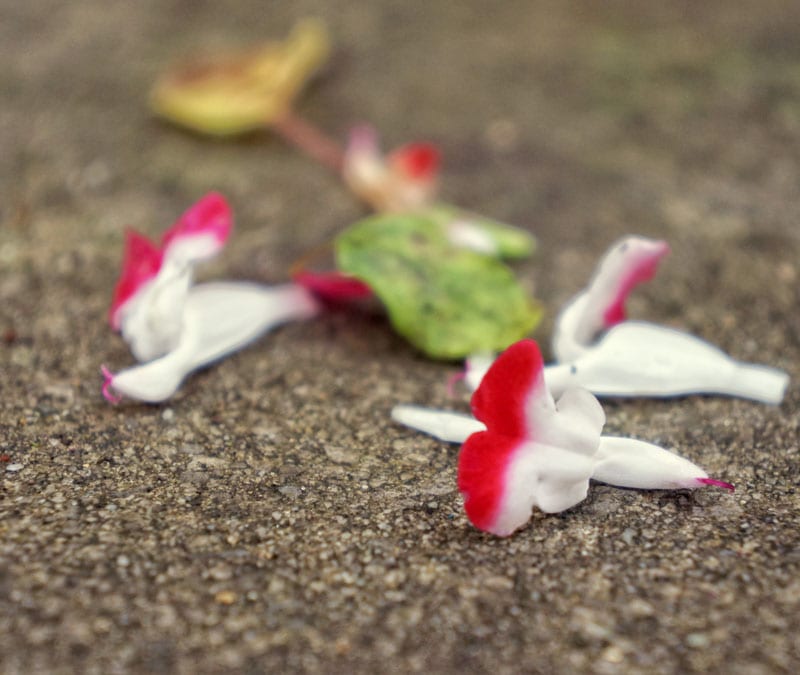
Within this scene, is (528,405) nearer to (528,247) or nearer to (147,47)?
(528,247)

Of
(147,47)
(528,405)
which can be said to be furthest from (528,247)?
(147,47)

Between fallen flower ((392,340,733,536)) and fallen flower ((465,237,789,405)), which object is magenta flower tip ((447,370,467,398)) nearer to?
fallen flower ((465,237,789,405))

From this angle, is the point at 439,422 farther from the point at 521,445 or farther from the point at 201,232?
the point at 201,232

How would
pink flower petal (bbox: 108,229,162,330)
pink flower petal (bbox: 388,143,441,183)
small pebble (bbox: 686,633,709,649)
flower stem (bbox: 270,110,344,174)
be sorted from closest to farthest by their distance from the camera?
1. small pebble (bbox: 686,633,709,649)
2. pink flower petal (bbox: 108,229,162,330)
3. pink flower petal (bbox: 388,143,441,183)
4. flower stem (bbox: 270,110,344,174)

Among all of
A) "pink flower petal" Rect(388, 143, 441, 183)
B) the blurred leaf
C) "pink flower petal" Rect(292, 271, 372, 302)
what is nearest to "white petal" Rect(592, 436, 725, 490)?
"pink flower petal" Rect(292, 271, 372, 302)

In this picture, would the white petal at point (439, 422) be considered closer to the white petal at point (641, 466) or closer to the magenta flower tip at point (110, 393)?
the white petal at point (641, 466)

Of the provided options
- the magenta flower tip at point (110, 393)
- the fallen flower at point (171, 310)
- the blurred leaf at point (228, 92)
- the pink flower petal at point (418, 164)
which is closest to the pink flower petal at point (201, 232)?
the fallen flower at point (171, 310)

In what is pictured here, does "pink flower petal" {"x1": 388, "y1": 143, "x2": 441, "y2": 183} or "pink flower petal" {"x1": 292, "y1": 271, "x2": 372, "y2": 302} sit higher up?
"pink flower petal" {"x1": 388, "y1": 143, "x2": 441, "y2": 183}

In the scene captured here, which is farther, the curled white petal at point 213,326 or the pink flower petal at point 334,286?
the pink flower petal at point 334,286
